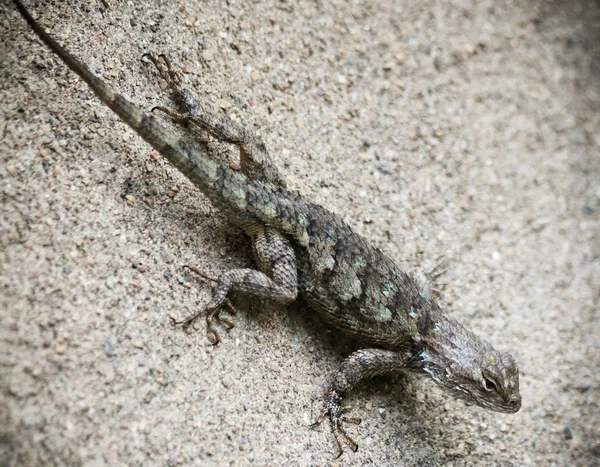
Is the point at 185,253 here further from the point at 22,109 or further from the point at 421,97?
the point at 421,97

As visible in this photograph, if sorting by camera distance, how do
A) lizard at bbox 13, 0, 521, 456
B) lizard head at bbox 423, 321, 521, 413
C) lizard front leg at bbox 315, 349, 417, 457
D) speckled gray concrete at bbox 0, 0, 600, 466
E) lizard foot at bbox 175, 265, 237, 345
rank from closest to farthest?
speckled gray concrete at bbox 0, 0, 600, 466, lizard foot at bbox 175, 265, 237, 345, lizard at bbox 13, 0, 521, 456, lizard front leg at bbox 315, 349, 417, 457, lizard head at bbox 423, 321, 521, 413

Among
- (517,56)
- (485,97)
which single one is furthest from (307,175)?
(517,56)

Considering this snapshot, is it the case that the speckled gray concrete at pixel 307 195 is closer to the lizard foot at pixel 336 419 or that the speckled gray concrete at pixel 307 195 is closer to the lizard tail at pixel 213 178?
the lizard foot at pixel 336 419

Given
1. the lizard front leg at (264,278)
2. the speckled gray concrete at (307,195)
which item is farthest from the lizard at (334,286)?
the speckled gray concrete at (307,195)

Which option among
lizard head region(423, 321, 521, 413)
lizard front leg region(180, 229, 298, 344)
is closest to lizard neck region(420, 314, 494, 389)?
lizard head region(423, 321, 521, 413)

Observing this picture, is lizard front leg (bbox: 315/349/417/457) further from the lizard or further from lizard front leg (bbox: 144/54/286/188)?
lizard front leg (bbox: 144/54/286/188)

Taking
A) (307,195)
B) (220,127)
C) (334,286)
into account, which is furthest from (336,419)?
(220,127)
